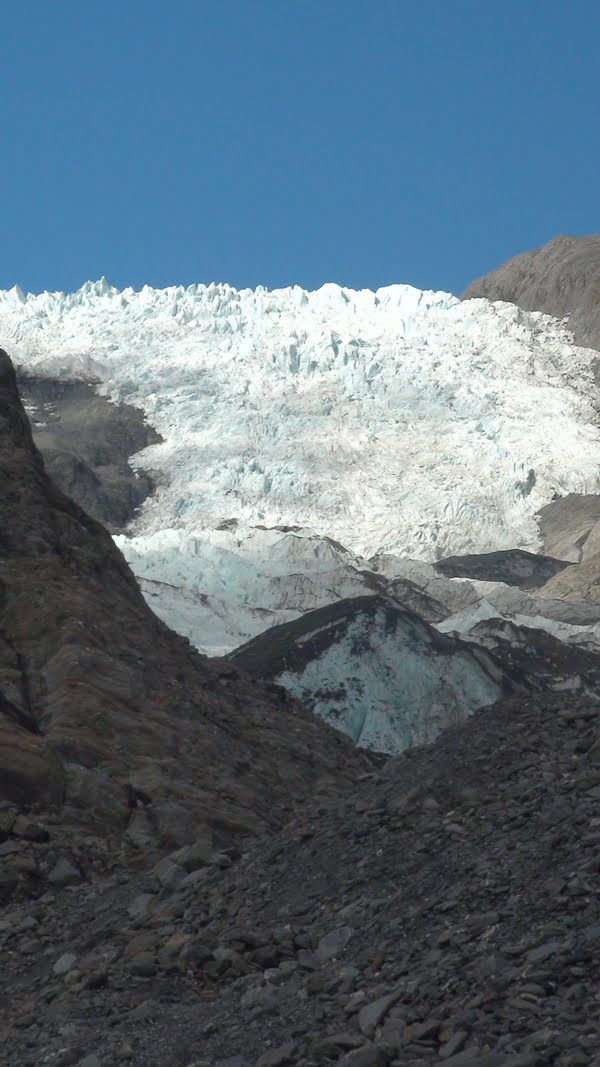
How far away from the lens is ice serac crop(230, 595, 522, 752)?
192ft

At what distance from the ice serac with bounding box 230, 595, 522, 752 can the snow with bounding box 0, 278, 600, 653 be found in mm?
64938

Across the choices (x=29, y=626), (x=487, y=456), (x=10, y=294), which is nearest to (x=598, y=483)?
(x=487, y=456)

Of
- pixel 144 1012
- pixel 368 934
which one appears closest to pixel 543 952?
pixel 368 934

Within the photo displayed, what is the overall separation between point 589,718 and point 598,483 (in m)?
142

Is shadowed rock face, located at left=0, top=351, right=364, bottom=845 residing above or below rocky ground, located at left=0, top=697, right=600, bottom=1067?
above

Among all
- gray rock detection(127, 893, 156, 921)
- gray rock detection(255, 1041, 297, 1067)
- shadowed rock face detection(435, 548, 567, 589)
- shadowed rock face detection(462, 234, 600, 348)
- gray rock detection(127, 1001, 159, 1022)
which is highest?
shadowed rock face detection(462, 234, 600, 348)

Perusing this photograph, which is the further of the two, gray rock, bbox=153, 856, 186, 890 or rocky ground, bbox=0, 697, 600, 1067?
gray rock, bbox=153, 856, 186, 890

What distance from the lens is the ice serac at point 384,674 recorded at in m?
58.5

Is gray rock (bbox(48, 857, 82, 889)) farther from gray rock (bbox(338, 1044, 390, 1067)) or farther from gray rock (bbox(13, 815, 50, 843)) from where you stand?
gray rock (bbox(338, 1044, 390, 1067))

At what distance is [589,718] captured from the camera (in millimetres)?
11867

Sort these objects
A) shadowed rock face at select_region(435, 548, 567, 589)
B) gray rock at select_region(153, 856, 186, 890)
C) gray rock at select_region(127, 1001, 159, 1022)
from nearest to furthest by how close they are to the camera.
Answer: gray rock at select_region(127, 1001, 159, 1022) → gray rock at select_region(153, 856, 186, 890) → shadowed rock face at select_region(435, 548, 567, 589)

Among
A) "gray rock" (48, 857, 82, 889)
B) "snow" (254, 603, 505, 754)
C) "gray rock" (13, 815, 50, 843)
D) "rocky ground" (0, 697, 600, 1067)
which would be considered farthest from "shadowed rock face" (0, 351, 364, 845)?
"snow" (254, 603, 505, 754)

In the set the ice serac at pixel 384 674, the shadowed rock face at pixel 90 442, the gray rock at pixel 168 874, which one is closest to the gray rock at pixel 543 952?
the gray rock at pixel 168 874

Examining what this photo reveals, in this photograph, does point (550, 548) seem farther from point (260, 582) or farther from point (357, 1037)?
point (357, 1037)
